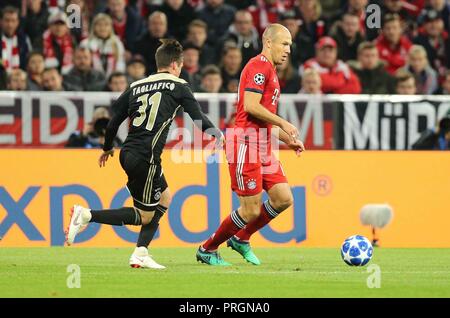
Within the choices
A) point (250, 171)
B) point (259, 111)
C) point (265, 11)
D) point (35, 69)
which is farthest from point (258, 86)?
point (265, 11)

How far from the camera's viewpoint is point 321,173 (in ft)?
50.2

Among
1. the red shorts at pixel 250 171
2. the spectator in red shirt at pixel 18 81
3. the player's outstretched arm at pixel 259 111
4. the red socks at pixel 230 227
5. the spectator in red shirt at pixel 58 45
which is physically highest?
the spectator in red shirt at pixel 58 45

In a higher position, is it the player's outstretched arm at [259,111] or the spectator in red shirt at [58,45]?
the spectator in red shirt at [58,45]

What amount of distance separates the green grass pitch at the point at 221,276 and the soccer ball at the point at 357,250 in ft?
0.48

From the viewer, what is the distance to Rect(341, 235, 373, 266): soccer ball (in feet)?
37.2

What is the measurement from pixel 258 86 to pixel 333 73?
7.39m

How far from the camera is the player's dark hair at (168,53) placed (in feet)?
35.7

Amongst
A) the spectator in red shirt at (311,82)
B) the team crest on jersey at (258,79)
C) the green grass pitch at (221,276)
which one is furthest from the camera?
the spectator in red shirt at (311,82)

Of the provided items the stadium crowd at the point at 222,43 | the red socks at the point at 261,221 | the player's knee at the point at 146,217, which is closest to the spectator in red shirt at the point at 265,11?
the stadium crowd at the point at 222,43

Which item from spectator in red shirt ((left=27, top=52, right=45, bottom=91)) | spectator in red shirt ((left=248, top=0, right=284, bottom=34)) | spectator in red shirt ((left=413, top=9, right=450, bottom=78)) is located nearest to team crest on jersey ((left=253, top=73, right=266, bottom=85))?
spectator in red shirt ((left=27, top=52, right=45, bottom=91))

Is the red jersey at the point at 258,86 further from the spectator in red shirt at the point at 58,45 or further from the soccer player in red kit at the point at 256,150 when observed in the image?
the spectator in red shirt at the point at 58,45

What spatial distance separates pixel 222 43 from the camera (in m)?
19.4

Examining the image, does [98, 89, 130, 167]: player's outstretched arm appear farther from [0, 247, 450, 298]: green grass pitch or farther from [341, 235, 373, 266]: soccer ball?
[341, 235, 373, 266]: soccer ball
